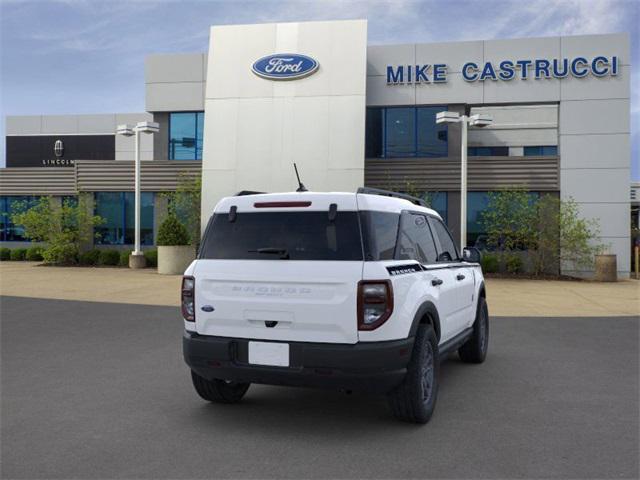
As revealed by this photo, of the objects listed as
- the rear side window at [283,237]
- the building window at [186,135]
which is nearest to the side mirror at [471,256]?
the rear side window at [283,237]

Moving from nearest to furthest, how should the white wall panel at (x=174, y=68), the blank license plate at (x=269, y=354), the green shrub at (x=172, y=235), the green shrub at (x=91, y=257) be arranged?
the blank license plate at (x=269, y=354)
the green shrub at (x=172, y=235)
the green shrub at (x=91, y=257)
the white wall panel at (x=174, y=68)

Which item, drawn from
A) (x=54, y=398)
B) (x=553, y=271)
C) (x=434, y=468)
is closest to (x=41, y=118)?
(x=553, y=271)

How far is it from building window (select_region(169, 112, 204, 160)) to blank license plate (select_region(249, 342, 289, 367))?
2287 cm

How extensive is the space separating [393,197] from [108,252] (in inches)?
825

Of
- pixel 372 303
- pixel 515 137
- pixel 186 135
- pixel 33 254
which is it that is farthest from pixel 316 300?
pixel 515 137

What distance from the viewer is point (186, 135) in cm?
2683

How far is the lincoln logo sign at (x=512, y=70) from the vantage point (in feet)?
73.4

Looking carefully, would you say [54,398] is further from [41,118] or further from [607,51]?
[41,118]

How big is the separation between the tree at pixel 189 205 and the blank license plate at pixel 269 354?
2031 centimetres

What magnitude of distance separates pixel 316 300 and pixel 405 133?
68.7ft

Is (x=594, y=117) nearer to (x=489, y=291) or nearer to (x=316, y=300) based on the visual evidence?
(x=489, y=291)

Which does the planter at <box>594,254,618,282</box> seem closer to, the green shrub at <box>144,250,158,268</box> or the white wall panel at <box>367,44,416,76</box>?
the white wall panel at <box>367,44,416,76</box>

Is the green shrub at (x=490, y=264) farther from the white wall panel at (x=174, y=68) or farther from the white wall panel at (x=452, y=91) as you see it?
the white wall panel at (x=174, y=68)

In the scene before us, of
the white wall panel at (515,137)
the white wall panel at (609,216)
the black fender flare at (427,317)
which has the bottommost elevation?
the black fender flare at (427,317)
